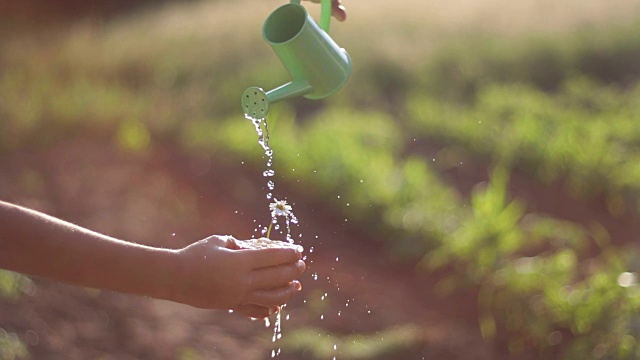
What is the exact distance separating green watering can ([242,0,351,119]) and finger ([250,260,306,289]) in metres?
0.35

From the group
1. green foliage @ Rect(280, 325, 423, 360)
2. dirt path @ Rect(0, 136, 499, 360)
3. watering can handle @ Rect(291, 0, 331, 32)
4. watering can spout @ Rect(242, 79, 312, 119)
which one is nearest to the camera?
watering can spout @ Rect(242, 79, 312, 119)

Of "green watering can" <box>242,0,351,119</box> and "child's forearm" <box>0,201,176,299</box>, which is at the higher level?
"green watering can" <box>242,0,351,119</box>

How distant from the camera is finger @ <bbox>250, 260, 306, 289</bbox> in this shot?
1495 mm

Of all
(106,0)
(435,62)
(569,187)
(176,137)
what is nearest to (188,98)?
(176,137)

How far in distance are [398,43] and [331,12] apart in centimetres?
463

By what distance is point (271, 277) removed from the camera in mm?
1502

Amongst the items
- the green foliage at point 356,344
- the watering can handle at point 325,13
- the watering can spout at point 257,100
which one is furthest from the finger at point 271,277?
the green foliage at point 356,344

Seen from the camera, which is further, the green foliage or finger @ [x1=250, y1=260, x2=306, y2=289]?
the green foliage

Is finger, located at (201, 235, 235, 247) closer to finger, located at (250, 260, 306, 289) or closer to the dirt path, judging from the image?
finger, located at (250, 260, 306, 289)

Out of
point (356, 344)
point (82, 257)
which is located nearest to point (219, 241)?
point (82, 257)

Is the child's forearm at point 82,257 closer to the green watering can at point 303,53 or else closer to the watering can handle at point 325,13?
the green watering can at point 303,53

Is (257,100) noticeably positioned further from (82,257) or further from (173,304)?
(173,304)

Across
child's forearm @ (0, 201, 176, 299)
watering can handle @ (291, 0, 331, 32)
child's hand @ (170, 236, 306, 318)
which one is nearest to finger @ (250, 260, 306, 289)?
child's hand @ (170, 236, 306, 318)

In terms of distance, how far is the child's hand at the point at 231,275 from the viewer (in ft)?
4.88
